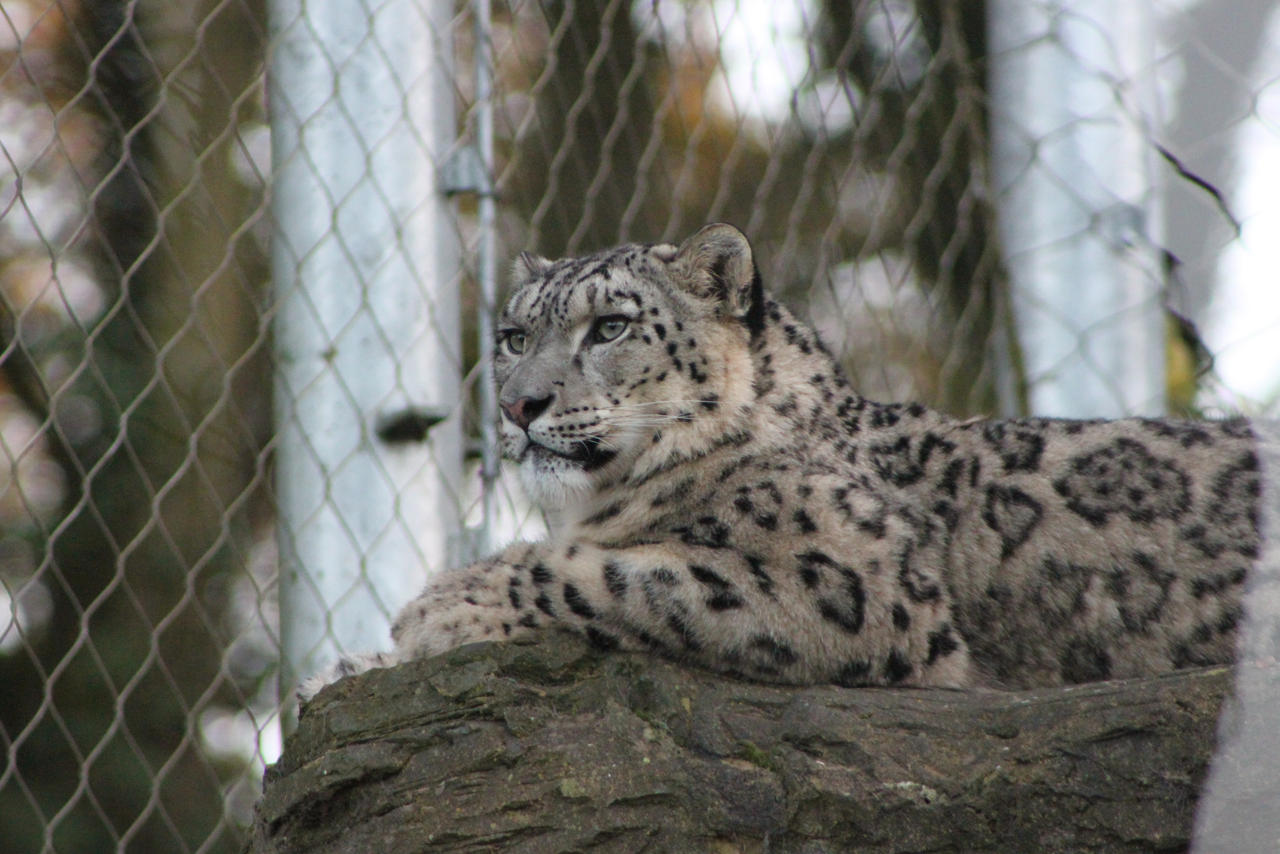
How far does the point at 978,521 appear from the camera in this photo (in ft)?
9.07

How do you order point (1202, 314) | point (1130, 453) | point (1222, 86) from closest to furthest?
point (1222, 86) → point (1202, 314) → point (1130, 453)

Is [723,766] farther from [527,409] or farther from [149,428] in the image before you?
[149,428]

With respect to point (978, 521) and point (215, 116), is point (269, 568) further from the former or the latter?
point (978, 521)

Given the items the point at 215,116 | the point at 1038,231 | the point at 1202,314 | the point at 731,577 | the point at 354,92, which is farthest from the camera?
the point at 215,116

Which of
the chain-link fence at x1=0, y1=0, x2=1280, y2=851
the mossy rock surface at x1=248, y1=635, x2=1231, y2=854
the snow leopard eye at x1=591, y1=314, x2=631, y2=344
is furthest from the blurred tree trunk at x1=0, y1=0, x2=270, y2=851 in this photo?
the mossy rock surface at x1=248, y1=635, x2=1231, y2=854

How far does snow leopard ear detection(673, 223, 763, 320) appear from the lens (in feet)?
9.41

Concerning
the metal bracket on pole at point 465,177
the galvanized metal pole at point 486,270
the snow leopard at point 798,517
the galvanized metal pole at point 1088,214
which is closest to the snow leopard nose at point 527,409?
the snow leopard at point 798,517

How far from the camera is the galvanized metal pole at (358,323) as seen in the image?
11.2 feet

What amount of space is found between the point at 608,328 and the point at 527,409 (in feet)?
0.80

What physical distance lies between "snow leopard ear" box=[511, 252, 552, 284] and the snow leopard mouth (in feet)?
1.65

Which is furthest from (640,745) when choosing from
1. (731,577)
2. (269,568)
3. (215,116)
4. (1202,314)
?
(215,116)

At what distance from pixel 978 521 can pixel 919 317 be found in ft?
7.85

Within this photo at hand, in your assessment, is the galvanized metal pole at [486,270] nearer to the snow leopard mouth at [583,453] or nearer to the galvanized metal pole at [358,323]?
the galvanized metal pole at [358,323]

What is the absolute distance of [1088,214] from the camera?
3791 mm
